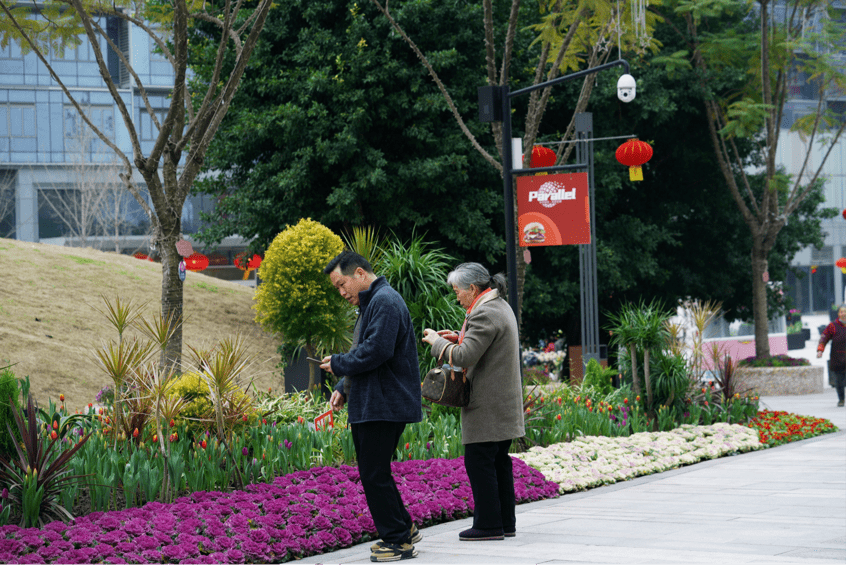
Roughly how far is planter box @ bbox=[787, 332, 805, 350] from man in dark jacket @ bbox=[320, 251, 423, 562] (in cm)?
3954

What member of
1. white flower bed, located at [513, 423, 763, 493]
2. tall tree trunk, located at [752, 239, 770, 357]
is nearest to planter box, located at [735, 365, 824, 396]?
tall tree trunk, located at [752, 239, 770, 357]

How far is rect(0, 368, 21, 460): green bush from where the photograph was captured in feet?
19.4

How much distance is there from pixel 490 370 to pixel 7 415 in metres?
3.12

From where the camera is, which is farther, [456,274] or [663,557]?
[456,274]

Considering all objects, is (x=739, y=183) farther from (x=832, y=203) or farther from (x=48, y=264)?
(x=832, y=203)

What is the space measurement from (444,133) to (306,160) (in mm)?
2673

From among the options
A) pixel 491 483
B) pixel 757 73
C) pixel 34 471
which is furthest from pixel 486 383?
pixel 757 73

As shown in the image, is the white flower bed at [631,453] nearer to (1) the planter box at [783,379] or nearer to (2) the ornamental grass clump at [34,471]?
(2) the ornamental grass clump at [34,471]

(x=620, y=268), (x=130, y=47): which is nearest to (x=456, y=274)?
(x=620, y=268)

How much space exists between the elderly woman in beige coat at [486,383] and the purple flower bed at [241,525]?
92cm

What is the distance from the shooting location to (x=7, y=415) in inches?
235

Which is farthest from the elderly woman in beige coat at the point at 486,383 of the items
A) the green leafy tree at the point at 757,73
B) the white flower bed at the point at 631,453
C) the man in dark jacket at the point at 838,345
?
the green leafy tree at the point at 757,73

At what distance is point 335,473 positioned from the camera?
7.32 m

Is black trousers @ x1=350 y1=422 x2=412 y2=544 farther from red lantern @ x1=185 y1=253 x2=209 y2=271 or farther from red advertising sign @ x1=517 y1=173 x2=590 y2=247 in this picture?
red lantern @ x1=185 y1=253 x2=209 y2=271
